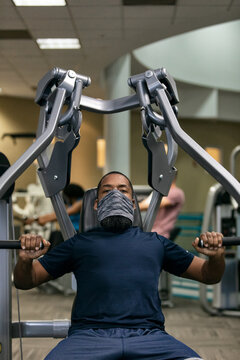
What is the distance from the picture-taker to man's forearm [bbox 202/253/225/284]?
1678 millimetres

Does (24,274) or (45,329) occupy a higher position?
(24,274)

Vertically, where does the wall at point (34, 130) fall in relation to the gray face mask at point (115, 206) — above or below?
→ above

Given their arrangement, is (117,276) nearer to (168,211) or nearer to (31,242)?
(31,242)

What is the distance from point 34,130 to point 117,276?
29.7 feet

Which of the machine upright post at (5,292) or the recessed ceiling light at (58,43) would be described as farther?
the recessed ceiling light at (58,43)

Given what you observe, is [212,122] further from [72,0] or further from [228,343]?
[228,343]

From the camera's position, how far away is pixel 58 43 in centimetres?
694

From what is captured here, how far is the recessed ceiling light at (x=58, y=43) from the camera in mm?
6785

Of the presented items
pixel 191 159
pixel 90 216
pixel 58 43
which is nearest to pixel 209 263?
pixel 90 216

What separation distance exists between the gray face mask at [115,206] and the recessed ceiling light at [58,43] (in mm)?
5263

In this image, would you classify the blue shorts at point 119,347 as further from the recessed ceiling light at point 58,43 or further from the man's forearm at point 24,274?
the recessed ceiling light at point 58,43

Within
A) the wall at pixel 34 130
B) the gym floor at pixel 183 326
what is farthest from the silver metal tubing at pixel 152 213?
the wall at pixel 34 130

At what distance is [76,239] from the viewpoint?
1.79 m

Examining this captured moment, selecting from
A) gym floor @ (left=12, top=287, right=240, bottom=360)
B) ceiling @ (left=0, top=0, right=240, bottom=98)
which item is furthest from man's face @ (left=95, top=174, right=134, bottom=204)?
ceiling @ (left=0, top=0, right=240, bottom=98)
